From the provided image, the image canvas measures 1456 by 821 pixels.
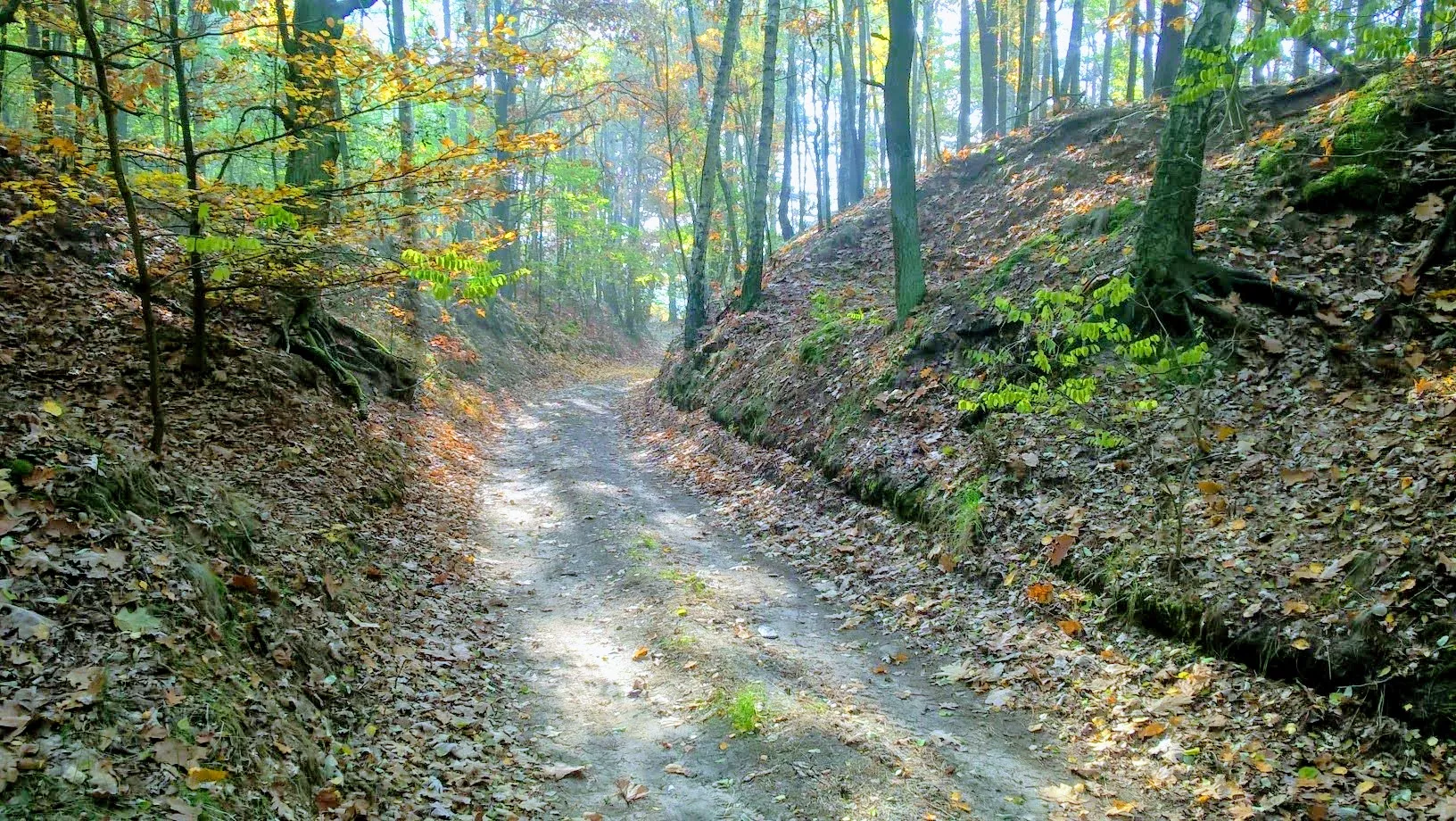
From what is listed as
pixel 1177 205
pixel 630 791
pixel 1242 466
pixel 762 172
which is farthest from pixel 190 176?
pixel 762 172

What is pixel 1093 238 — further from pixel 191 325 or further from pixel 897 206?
pixel 191 325

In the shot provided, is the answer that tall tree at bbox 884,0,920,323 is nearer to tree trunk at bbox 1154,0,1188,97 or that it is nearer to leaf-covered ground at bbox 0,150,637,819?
tree trunk at bbox 1154,0,1188,97

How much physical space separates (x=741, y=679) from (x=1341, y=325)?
22.0ft

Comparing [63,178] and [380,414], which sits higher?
[63,178]

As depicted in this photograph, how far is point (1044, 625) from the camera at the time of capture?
660cm

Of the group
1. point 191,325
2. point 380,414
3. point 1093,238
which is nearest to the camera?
point 191,325

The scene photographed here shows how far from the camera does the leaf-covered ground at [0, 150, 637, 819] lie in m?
3.58

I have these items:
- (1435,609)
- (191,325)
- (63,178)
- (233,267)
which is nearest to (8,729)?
(63,178)

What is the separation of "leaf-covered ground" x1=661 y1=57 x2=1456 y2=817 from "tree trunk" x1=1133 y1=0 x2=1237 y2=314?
0.50 metres

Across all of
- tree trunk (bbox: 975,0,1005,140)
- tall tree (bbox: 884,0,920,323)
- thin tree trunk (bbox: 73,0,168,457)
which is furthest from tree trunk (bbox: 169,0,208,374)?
tree trunk (bbox: 975,0,1005,140)

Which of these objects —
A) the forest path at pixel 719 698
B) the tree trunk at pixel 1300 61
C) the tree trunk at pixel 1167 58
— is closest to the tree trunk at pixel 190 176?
the forest path at pixel 719 698

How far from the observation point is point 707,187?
750 inches

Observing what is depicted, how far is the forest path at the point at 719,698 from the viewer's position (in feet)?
15.6

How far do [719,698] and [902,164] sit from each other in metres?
9.74
